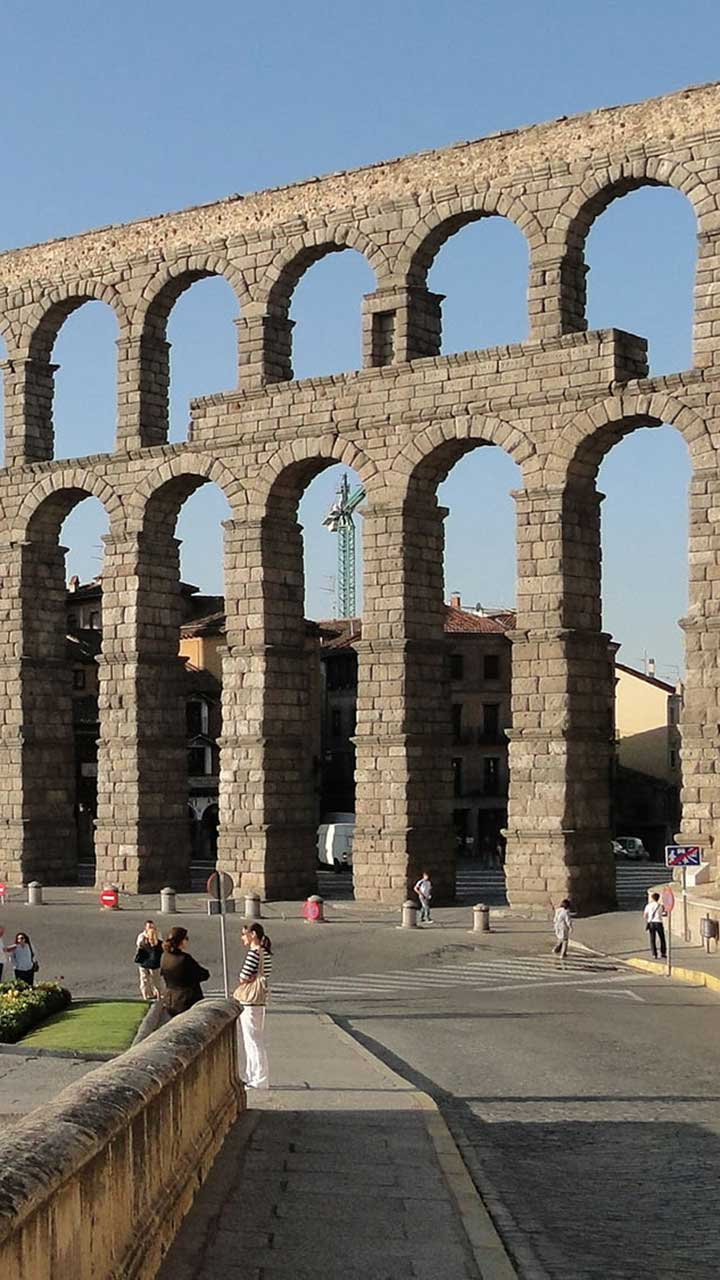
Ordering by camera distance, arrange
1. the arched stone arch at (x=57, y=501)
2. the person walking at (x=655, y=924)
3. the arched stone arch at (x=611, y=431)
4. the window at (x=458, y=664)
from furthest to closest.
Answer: the window at (x=458, y=664), the arched stone arch at (x=57, y=501), the arched stone arch at (x=611, y=431), the person walking at (x=655, y=924)

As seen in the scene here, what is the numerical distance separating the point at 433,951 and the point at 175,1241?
29.2 meters

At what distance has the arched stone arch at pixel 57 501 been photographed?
59.3m

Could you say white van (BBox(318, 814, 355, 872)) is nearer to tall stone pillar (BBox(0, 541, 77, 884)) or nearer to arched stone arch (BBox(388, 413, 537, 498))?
tall stone pillar (BBox(0, 541, 77, 884))

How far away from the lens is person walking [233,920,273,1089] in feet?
68.1

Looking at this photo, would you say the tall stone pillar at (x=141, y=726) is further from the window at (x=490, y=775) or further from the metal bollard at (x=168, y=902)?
the window at (x=490, y=775)

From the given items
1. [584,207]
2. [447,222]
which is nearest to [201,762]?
[447,222]

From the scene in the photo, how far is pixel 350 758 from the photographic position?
298ft

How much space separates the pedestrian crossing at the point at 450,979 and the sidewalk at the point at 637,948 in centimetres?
70

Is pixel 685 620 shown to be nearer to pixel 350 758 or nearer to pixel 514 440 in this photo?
pixel 514 440

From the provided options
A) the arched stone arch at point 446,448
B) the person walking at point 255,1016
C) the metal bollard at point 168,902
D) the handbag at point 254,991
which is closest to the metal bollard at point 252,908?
the metal bollard at point 168,902

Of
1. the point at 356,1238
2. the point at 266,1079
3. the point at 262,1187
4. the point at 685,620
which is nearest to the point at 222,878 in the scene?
the point at 266,1079

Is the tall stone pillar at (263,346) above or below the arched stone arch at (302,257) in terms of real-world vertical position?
below

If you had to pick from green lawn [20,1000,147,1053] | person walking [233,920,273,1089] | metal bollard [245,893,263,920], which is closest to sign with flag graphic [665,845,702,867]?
green lawn [20,1000,147,1053]

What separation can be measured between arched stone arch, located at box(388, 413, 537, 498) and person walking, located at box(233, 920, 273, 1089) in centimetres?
2965
